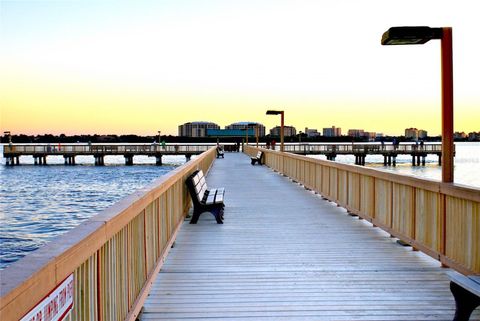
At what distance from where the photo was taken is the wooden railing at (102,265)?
1889mm

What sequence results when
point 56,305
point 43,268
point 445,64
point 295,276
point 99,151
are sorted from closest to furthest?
point 43,268 → point 56,305 → point 295,276 → point 445,64 → point 99,151

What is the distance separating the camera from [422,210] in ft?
20.0

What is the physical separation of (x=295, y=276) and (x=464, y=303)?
A: 2013mm

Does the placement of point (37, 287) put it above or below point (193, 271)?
above

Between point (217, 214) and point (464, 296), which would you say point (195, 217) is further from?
point (464, 296)

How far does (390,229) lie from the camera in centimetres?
730

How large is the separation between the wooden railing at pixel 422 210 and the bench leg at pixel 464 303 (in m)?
1.05

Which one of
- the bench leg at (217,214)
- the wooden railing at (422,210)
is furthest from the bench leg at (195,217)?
the wooden railing at (422,210)

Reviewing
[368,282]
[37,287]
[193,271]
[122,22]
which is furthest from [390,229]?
[122,22]

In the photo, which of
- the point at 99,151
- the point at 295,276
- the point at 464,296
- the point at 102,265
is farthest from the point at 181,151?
the point at 102,265

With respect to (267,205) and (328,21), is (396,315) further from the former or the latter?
(328,21)

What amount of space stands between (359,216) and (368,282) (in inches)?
151

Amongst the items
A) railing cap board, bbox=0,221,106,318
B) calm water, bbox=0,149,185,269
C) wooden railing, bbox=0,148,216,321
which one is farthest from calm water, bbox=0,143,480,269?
railing cap board, bbox=0,221,106,318

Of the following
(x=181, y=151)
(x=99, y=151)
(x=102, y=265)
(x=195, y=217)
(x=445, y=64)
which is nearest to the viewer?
(x=102, y=265)
